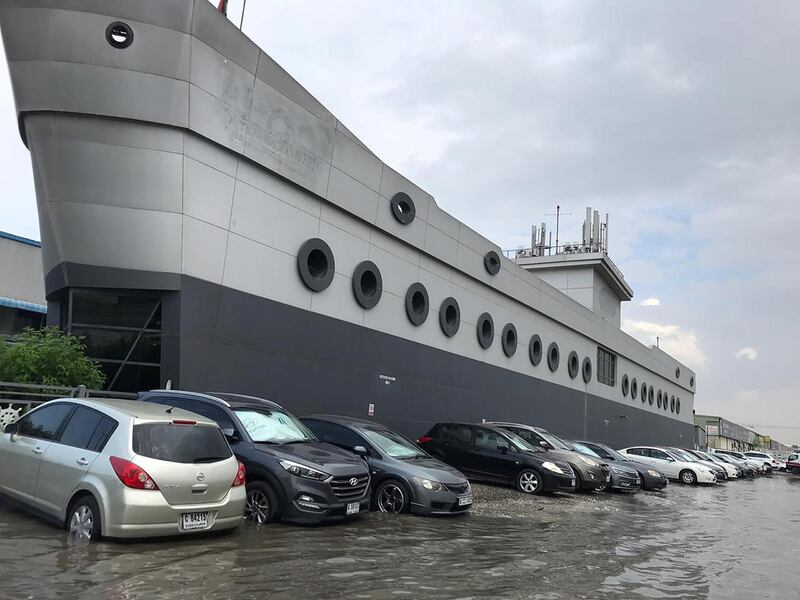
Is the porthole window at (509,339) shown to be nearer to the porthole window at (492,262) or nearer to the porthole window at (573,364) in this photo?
the porthole window at (492,262)

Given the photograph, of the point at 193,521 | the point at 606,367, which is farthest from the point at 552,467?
the point at 606,367

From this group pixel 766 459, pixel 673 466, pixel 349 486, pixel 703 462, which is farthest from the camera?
pixel 766 459

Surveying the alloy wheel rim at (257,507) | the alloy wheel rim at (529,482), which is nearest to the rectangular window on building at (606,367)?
the alloy wheel rim at (529,482)

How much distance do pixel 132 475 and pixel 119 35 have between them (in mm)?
9881

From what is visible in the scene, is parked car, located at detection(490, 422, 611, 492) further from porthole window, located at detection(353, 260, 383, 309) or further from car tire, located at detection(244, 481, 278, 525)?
car tire, located at detection(244, 481, 278, 525)

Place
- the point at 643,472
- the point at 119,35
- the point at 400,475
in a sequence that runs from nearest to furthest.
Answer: the point at 400,475
the point at 119,35
the point at 643,472

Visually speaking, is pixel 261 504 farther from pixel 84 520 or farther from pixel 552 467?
pixel 552 467

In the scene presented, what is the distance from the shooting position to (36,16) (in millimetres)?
12609

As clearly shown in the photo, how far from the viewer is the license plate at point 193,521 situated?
6.83 meters

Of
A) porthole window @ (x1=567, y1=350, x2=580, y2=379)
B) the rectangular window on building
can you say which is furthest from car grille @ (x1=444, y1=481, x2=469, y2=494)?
the rectangular window on building

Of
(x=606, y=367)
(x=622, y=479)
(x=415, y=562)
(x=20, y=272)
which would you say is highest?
(x=20, y=272)

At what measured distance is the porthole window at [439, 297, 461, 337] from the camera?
2273 centimetres

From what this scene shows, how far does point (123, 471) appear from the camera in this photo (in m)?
6.51

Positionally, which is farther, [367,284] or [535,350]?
[535,350]
